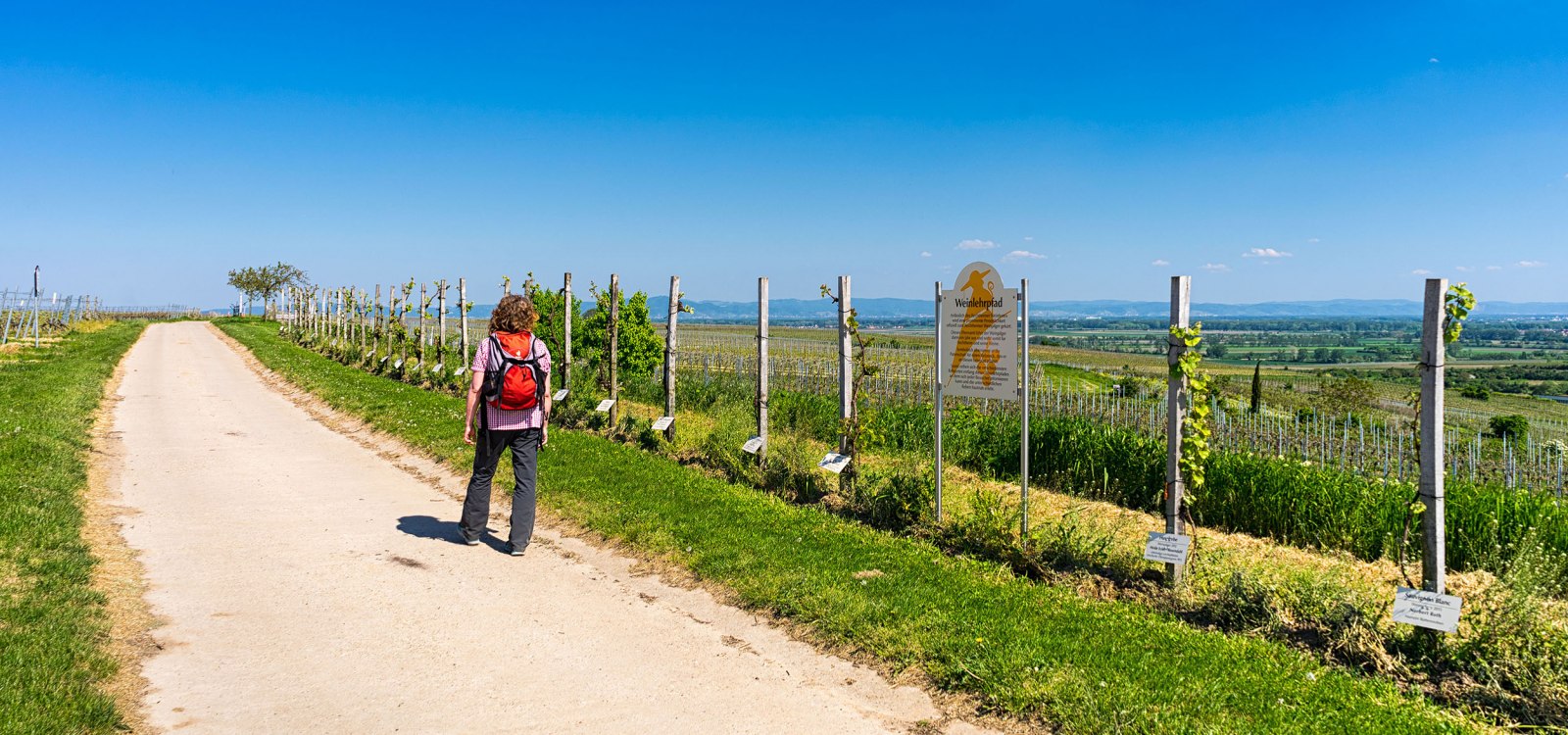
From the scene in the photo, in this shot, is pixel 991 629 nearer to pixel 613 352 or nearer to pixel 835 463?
pixel 835 463

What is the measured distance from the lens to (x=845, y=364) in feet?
29.9

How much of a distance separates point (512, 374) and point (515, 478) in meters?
0.80

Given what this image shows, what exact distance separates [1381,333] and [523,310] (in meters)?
123

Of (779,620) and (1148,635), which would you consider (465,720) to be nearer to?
(779,620)

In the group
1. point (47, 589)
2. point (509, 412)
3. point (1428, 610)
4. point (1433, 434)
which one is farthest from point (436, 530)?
point (1433, 434)

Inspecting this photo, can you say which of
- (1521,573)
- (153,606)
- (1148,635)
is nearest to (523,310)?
(153,606)

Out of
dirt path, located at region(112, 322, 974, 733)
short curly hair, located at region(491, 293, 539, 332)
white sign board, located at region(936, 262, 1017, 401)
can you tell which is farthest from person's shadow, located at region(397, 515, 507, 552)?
white sign board, located at region(936, 262, 1017, 401)

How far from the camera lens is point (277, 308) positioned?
70.6 m

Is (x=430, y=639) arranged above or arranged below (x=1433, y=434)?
below

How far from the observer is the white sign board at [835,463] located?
28.4 ft

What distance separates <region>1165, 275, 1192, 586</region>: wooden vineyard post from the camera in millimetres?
6035

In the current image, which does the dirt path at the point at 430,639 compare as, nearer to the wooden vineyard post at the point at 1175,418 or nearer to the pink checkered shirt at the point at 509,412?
the pink checkered shirt at the point at 509,412

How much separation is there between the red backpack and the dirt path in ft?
3.91

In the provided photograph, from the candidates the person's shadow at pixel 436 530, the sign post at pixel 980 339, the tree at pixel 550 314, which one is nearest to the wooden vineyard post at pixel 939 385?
the sign post at pixel 980 339
